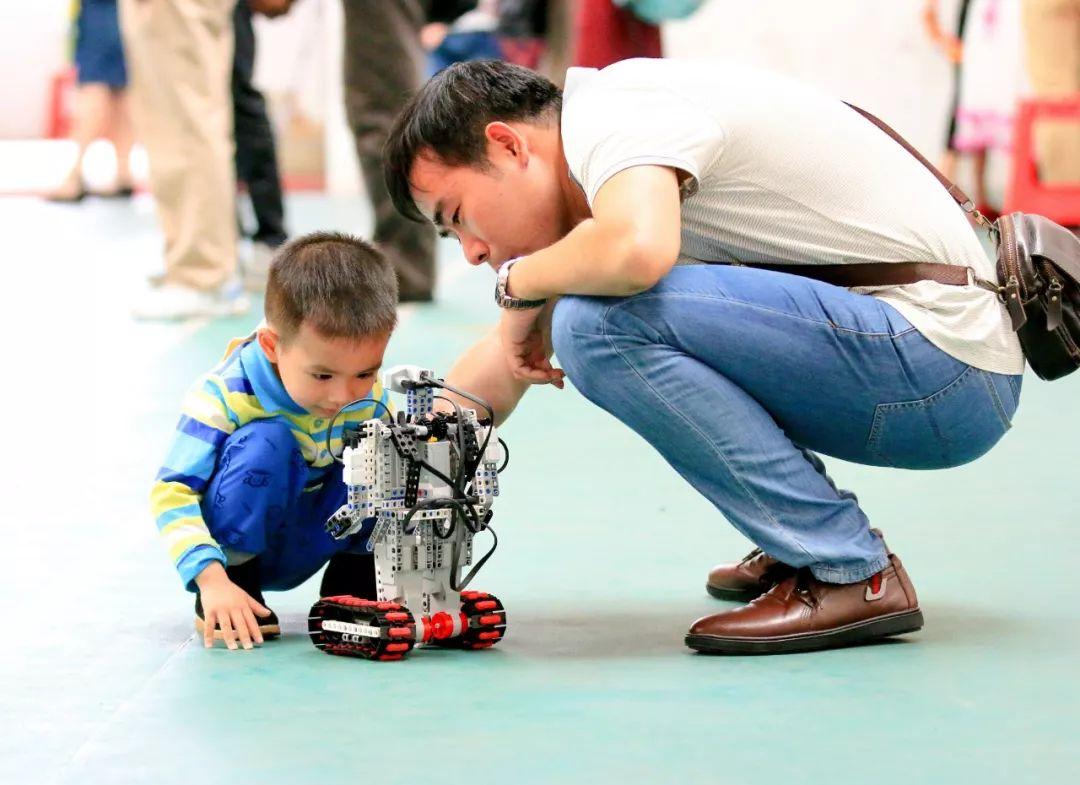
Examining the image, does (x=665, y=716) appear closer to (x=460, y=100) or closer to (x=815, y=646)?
(x=815, y=646)

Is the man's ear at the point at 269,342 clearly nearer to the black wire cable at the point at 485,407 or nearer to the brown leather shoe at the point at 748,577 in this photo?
the black wire cable at the point at 485,407

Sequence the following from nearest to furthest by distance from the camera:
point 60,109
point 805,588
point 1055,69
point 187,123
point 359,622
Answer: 1. point 359,622
2. point 805,588
3. point 187,123
4. point 1055,69
5. point 60,109

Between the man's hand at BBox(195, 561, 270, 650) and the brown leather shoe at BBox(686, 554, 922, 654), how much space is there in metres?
0.60

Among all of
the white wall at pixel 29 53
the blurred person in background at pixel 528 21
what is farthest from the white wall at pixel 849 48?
the white wall at pixel 29 53

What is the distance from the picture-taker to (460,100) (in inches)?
88.2

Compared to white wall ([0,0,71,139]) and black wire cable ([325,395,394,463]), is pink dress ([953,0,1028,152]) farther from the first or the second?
white wall ([0,0,71,139])

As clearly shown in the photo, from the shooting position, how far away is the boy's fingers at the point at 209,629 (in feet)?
7.27

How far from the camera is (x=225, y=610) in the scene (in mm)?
2219

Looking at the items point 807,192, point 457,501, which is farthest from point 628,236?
point 457,501

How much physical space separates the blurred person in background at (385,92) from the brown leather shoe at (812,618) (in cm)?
347

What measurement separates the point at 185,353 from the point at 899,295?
9.73 feet

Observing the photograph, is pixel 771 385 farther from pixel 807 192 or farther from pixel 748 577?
pixel 748 577

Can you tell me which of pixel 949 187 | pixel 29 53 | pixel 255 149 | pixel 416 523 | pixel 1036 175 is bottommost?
pixel 29 53

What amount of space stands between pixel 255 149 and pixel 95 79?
3.35m
